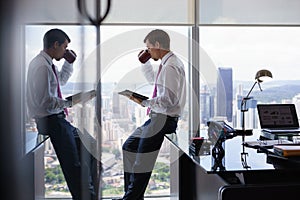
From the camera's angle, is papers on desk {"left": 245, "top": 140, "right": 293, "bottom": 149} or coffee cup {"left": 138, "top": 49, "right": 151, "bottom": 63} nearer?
papers on desk {"left": 245, "top": 140, "right": 293, "bottom": 149}

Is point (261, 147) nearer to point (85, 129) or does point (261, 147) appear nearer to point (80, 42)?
point (85, 129)

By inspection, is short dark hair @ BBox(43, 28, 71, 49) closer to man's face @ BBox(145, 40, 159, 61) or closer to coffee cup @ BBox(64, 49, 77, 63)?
coffee cup @ BBox(64, 49, 77, 63)

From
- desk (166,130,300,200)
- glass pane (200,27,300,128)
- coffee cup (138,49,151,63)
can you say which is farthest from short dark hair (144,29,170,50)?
desk (166,130,300,200)

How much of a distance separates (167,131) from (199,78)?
1027mm

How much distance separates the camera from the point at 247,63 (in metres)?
3.65

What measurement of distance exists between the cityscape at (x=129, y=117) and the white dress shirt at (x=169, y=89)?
0.29 metres

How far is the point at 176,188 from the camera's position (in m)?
2.61

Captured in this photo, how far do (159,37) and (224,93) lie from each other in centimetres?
97

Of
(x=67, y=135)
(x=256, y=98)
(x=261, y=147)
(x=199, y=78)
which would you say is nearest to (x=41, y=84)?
(x=67, y=135)

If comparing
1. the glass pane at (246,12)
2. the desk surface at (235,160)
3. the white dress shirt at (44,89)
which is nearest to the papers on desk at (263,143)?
the desk surface at (235,160)

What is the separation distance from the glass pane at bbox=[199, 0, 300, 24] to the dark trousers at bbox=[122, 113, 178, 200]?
123cm

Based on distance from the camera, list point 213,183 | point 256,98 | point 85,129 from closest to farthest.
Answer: point 213,183, point 85,129, point 256,98

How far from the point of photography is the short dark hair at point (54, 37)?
91.2 inches

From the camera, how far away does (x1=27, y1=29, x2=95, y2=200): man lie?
2178 millimetres
